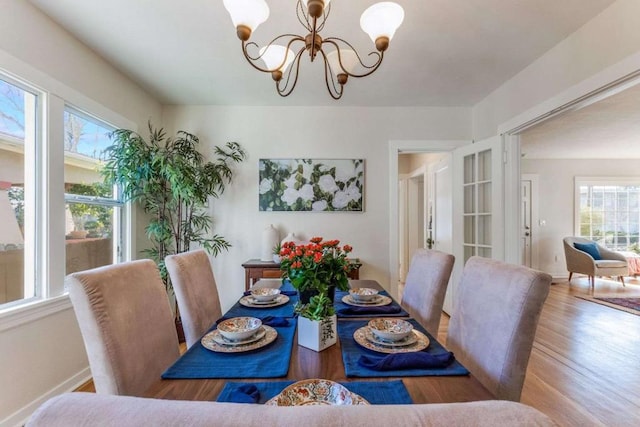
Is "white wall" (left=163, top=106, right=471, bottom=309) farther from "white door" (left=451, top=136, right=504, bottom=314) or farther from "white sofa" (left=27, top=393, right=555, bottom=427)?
"white sofa" (left=27, top=393, right=555, bottom=427)

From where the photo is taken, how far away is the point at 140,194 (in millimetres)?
2711

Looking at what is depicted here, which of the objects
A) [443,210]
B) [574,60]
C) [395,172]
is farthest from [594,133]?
[395,172]

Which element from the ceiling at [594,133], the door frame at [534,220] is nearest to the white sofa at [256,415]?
the ceiling at [594,133]

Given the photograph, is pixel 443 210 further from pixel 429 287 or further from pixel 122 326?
pixel 122 326

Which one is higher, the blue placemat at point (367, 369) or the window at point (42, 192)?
the window at point (42, 192)

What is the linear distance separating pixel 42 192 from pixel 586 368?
4.14 meters

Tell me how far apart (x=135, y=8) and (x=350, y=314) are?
7.09 ft

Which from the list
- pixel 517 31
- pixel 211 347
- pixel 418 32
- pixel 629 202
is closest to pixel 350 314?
pixel 211 347

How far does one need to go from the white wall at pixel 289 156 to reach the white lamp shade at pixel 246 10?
2119 mm

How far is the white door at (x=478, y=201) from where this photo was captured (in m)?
2.79

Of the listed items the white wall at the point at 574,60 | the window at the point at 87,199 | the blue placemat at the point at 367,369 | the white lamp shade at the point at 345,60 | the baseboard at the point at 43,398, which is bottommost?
the baseboard at the point at 43,398

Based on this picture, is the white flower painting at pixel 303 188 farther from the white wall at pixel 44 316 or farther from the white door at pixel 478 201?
the white wall at pixel 44 316

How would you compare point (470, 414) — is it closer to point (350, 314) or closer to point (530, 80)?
point (350, 314)

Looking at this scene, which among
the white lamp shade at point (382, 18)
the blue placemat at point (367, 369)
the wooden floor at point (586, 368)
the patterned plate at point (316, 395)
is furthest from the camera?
the wooden floor at point (586, 368)
